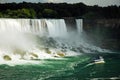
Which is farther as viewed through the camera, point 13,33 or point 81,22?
point 81,22

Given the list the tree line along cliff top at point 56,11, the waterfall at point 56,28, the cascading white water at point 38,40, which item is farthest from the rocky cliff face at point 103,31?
the waterfall at point 56,28

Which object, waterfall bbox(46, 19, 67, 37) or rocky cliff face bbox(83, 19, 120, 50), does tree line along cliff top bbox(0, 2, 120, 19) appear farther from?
waterfall bbox(46, 19, 67, 37)

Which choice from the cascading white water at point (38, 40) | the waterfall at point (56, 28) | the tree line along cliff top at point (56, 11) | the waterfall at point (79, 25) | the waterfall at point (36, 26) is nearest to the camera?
the cascading white water at point (38, 40)

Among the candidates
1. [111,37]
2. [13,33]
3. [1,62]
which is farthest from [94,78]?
[111,37]

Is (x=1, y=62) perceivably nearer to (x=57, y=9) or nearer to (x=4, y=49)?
(x=4, y=49)

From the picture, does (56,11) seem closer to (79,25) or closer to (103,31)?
(79,25)

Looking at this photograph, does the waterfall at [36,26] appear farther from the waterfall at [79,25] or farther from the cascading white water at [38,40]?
the waterfall at [79,25]
